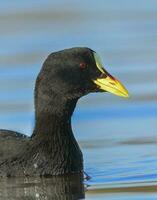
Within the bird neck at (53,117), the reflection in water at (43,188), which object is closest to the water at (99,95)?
the reflection in water at (43,188)

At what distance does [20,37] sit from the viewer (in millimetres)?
23641

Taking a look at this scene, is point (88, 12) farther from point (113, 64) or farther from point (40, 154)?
point (40, 154)

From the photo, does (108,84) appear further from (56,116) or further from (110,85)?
(56,116)

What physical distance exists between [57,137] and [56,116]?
254 millimetres

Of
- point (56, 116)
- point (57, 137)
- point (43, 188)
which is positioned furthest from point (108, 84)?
point (43, 188)

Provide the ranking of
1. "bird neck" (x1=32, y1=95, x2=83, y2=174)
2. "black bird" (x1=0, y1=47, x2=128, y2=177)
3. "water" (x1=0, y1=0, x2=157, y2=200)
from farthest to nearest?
"bird neck" (x1=32, y1=95, x2=83, y2=174) < "black bird" (x1=0, y1=47, x2=128, y2=177) < "water" (x1=0, y1=0, x2=157, y2=200)

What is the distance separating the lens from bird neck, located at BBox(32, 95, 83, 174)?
55.7ft

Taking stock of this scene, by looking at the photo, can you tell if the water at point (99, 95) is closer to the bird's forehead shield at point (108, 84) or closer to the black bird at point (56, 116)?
the black bird at point (56, 116)

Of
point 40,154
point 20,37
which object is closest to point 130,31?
point 20,37

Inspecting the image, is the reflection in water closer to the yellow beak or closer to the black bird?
the black bird

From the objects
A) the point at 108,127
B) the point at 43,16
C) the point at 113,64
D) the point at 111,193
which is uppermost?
the point at 43,16

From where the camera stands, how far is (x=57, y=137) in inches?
674

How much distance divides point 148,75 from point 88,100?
3.70 feet

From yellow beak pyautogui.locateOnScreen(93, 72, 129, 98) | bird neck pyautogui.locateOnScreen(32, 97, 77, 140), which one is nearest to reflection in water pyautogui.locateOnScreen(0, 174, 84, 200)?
bird neck pyautogui.locateOnScreen(32, 97, 77, 140)
